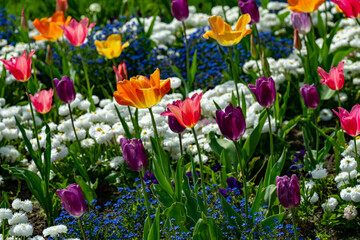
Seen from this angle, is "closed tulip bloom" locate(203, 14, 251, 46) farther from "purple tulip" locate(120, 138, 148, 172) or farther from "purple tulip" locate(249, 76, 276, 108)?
"purple tulip" locate(120, 138, 148, 172)

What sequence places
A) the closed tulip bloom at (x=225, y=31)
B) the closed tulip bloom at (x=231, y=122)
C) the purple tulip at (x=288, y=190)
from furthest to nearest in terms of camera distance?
the closed tulip bloom at (x=225, y=31) < the closed tulip bloom at (x=231, y=122) < the purple tulip at (x=288, y=190)

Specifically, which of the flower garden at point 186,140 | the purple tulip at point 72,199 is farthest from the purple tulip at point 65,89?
the purple tulip at point 72,199

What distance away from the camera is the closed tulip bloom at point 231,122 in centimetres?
227

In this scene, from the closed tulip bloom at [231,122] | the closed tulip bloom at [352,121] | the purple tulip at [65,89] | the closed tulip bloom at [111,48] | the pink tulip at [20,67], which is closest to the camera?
the closed tulip bloom at [231,122]

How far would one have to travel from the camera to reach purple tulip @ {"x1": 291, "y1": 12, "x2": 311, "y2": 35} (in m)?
3.66

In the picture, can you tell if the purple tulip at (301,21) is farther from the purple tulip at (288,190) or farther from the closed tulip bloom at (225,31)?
the purple tulip at (288,190)

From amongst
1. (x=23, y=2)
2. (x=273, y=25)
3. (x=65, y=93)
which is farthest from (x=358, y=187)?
(x=23, y=2)

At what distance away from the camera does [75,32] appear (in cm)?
362

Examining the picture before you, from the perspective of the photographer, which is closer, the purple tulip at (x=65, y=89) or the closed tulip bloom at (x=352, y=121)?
the closed tulip bloom at (x=352, y=121)

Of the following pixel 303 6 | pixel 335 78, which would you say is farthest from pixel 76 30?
pixel 335 78

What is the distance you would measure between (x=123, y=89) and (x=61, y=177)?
1.46 meters

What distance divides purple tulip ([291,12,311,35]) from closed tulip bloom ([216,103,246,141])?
5.21ft

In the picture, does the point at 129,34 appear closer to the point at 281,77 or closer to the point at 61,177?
the point at 281,77

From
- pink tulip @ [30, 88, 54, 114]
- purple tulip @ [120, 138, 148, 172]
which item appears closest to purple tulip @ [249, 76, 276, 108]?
purple tulip @ [120, 138, 148, 172]
